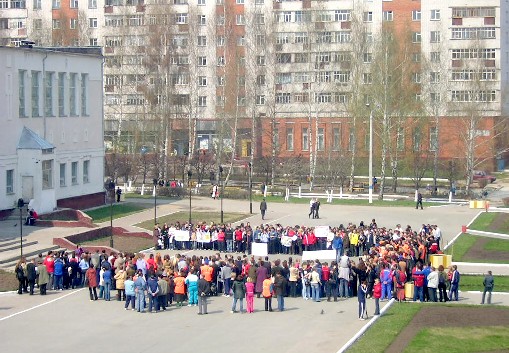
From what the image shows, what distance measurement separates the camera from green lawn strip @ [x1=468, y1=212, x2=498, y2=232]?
57.5m

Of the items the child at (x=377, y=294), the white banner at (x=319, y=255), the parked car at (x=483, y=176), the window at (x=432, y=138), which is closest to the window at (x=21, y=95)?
the white banner at (x=319, y=255)

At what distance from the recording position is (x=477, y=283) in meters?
40.4

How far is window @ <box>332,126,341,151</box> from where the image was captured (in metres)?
85.5

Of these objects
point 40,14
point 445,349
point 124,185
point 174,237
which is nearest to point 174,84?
point 124,185

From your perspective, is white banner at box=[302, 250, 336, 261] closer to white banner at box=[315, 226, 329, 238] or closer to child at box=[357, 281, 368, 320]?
child at box=[357, 281, 368, 320]

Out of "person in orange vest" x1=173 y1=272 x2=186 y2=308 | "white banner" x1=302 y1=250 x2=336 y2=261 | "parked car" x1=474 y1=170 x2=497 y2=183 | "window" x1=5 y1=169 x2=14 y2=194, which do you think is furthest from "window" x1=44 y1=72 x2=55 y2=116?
"parked car" x1=474 y1=170 x2=497 y2=183

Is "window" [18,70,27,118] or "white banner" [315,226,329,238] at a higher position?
"window" [18,70,27,118]

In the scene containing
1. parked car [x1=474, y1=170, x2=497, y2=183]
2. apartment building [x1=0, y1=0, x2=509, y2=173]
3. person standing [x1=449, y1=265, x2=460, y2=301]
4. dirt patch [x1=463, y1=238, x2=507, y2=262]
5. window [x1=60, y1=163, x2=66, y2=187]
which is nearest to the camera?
person standing [x1=449, y1=265, x2=460, y2=301]

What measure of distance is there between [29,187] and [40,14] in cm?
4530

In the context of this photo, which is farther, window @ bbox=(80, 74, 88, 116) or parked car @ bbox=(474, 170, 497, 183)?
parked car @ bbox=(474, 170, 497, 183)

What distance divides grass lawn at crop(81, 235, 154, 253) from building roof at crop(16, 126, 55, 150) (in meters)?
8.75

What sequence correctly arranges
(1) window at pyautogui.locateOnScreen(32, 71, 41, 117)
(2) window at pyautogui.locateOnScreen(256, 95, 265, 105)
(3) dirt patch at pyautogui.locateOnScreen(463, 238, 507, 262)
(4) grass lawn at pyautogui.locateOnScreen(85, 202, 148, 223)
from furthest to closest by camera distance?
(2) window at pyautogui.locateOnScreen(256, 95, 265, 105), (1) window at pyautogui.locateOnScreen(32, 71, 41, 117), (4) grass lawn at pyautogui.locateOnScreen(85, 202, 148, 223), (3) dirt patch at pyautogui.locateOnScreen(463, 238, 507, 262)

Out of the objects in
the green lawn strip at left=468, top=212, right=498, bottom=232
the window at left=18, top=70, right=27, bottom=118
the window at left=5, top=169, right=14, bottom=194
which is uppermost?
the window at left=18, top=70, right=27, bottom=118

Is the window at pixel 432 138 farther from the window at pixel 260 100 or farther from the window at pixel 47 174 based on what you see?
the window at pixel 47 174
